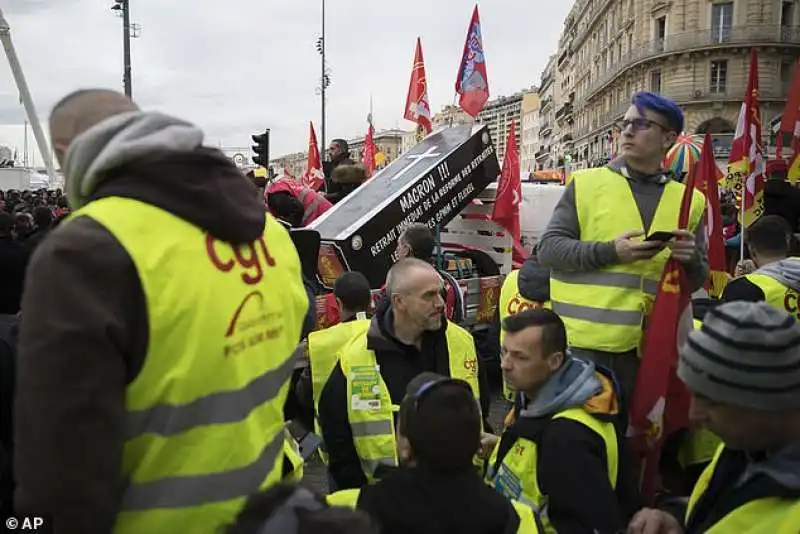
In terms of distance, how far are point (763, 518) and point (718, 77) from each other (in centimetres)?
5863

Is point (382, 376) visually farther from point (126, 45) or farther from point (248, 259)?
point (126, 45)

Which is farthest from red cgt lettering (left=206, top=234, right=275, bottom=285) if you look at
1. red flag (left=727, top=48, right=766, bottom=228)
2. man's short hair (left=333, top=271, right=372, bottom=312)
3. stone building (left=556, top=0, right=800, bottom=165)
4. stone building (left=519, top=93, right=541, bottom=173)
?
stone building (left=519, top=93, right=541, bottom=173)

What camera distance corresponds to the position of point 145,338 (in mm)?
1567

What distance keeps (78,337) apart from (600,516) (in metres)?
1.79

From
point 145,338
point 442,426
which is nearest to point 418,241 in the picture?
point 442,426

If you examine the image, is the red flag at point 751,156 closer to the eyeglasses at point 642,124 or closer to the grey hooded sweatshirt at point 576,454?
the eyeglasses at point 642,124

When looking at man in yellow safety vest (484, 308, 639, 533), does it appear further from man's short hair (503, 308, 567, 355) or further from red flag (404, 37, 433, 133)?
red flag (404, 37, 433, 133)

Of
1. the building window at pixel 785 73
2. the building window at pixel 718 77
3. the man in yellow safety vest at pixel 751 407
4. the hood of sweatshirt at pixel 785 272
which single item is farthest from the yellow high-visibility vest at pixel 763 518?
the building window at pixel 785 73

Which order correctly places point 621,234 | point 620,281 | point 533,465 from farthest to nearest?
point 620,281
point 621,234
point 533,465

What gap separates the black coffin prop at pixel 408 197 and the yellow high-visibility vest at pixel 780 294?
4.25 metres

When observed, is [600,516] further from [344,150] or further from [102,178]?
[344,150]

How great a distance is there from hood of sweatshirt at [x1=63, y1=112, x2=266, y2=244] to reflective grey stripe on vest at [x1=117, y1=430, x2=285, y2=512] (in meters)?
0.55

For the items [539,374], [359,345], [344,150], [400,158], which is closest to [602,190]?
[539,374]

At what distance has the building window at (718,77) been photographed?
176 ft
